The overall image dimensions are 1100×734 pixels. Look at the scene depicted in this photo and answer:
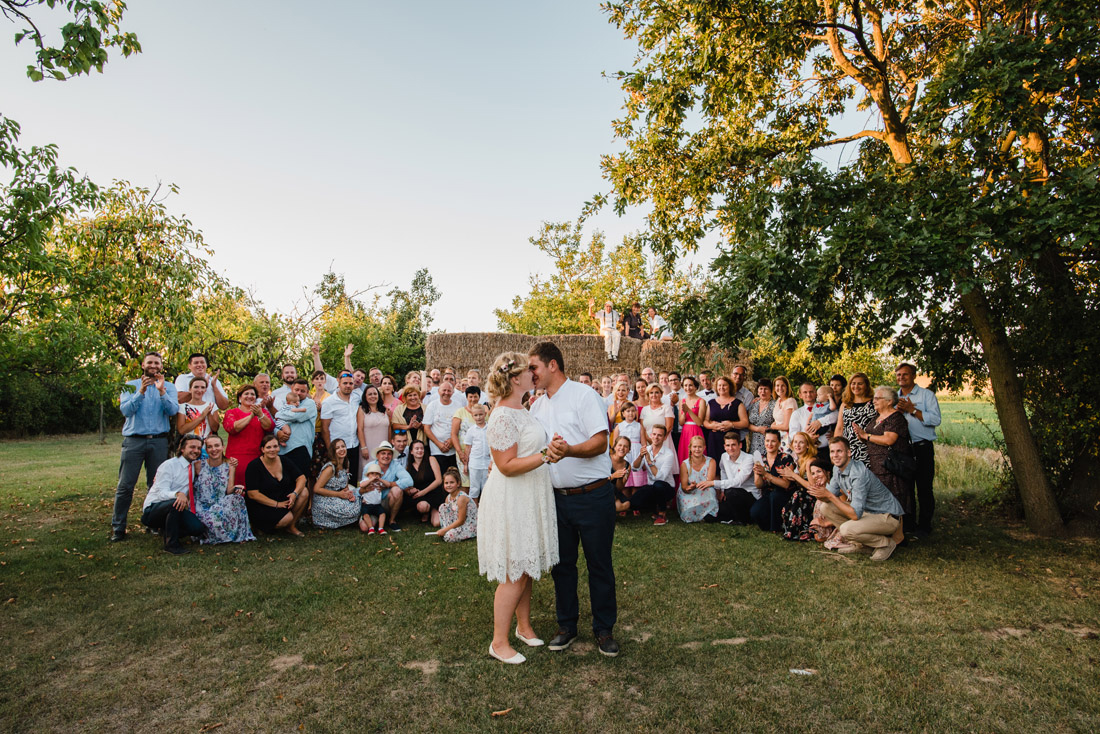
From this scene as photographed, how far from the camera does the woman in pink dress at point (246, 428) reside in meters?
7.89

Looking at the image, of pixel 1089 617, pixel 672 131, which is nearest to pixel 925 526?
pixel 1089 617

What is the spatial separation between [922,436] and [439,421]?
20.5 ft

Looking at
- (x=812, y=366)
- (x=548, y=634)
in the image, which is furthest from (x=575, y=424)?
(x=812, y=366)

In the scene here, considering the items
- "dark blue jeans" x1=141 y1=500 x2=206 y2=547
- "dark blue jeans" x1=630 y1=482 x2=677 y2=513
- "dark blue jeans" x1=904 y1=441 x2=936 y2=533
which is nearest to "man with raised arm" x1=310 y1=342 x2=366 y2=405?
"dark blue jeans" x1=141 y1=500 x2=206 y2=547

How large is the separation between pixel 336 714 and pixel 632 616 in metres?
2.37

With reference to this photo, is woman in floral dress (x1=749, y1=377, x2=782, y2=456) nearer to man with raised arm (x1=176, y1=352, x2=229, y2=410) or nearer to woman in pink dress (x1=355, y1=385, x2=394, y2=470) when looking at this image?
woman in pink dress (x1=355, y1=385, x2=394, y2=470)

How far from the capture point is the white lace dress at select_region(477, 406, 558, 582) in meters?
3.99

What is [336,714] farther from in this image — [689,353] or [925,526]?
[925,526]

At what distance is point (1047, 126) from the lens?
6906 mm

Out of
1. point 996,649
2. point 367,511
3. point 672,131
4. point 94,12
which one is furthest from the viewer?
point 672,131

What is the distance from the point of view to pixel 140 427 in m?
7.63

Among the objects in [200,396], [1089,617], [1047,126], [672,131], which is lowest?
[1089,617]

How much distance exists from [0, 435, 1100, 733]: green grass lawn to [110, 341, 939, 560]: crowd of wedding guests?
480 millimetres

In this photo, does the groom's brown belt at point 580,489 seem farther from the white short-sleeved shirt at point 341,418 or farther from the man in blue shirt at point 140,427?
the man in blue shirt at point 140,427
